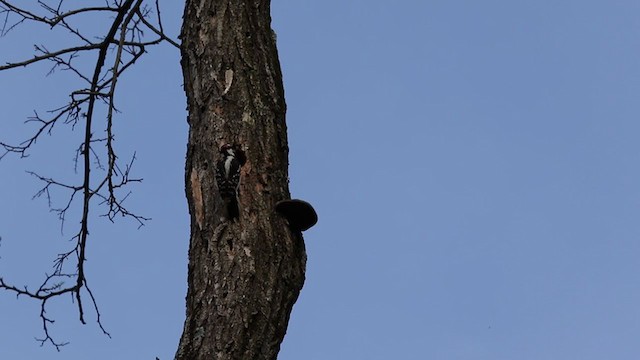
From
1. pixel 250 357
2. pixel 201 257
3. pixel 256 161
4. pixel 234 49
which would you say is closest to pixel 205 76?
pixel 234 49

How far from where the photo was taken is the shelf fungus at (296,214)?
3.53 metres

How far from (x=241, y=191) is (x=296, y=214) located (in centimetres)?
22

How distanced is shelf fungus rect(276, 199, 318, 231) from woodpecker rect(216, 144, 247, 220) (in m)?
0.17

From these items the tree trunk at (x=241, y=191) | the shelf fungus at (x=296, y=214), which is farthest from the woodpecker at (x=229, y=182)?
the shelf fungus at (x=296, y=214)

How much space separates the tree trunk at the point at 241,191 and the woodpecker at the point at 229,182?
0.03 meters

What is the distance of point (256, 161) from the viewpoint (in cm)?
365

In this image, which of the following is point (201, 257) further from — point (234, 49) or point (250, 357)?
point (234, 49)

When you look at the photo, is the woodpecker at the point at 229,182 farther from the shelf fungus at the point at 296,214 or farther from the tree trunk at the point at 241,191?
the shelf fungus at the point at 296,214

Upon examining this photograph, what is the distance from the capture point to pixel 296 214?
11.7 ft

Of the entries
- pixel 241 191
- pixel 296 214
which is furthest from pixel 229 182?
pixel 296 214

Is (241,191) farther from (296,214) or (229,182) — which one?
(296,214)

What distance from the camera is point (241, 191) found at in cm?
354

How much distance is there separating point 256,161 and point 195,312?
0.64m

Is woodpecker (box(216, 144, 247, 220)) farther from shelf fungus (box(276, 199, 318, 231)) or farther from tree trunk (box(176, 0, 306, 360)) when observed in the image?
shelf fungus (box(276, 199, 318, 231))
